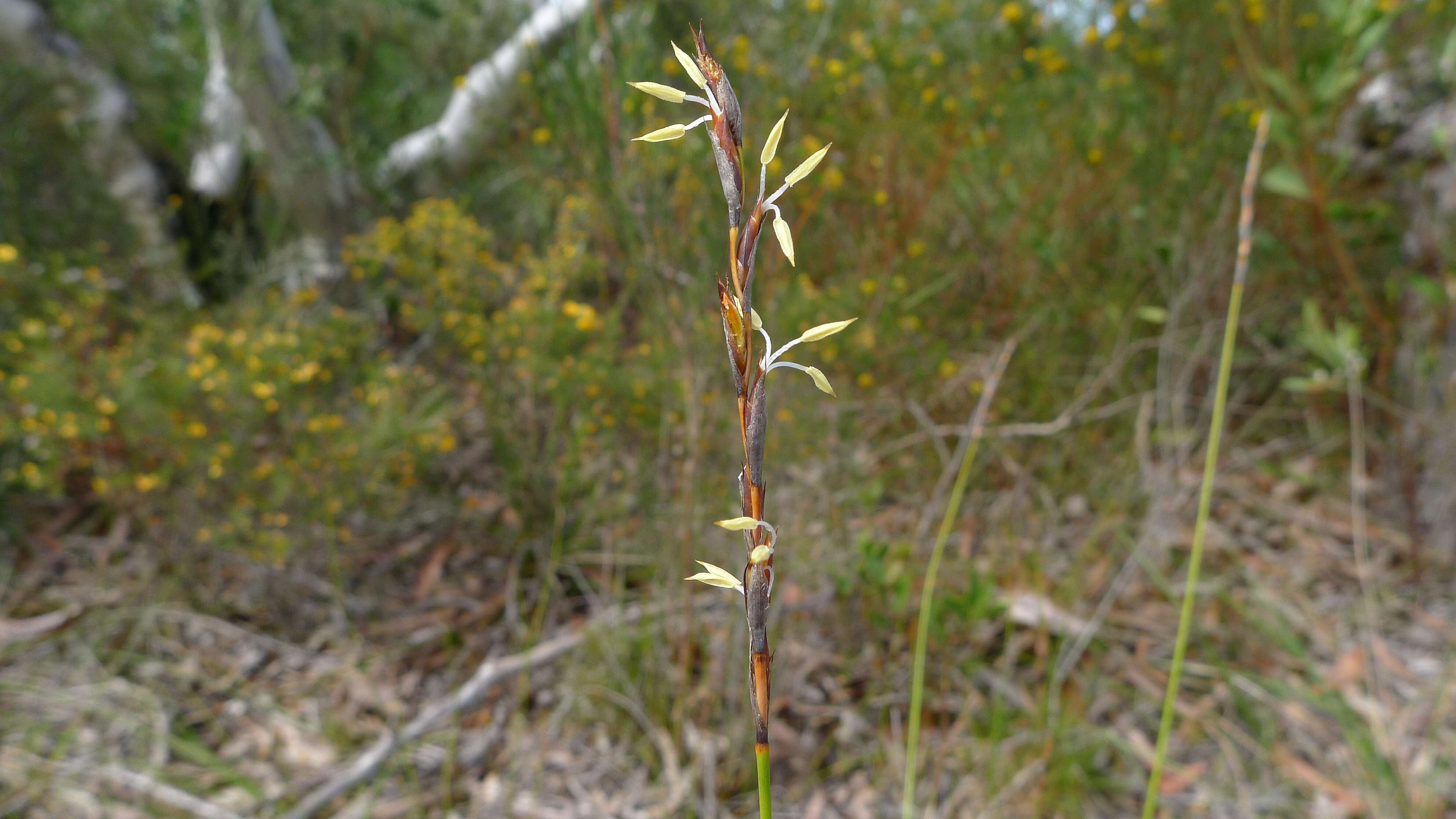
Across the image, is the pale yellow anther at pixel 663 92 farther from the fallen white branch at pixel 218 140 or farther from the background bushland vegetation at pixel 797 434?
the fallen white branch at pixel 218 140

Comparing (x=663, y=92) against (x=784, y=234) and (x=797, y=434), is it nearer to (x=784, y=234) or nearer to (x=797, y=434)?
(x=784, y=234)

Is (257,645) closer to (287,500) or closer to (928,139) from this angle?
(287,500)

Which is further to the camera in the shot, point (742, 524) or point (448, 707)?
point (448, 707)

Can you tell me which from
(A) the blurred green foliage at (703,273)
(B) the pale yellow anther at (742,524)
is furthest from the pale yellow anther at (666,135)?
(A) the blurred green foliage at (703,273)

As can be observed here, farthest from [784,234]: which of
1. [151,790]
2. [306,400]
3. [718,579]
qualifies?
[306,400]

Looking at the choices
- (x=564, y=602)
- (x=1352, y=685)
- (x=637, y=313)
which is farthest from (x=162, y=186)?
(x=1352, y=685)

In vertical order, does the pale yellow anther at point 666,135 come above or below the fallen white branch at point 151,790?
above
